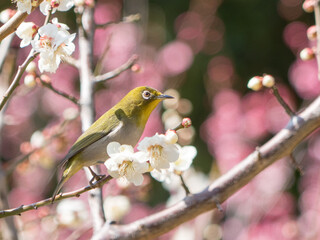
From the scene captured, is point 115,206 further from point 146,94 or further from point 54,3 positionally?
point 54,3

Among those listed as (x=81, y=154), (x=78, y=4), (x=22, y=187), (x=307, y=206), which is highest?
(x=78, y=4)

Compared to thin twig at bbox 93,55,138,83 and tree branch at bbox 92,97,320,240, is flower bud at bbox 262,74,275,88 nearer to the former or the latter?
tree branch at bbox 92,97,320,240

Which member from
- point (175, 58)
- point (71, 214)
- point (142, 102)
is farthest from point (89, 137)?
point (175, 58)

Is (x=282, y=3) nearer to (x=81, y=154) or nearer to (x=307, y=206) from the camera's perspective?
(x=307, y=206)

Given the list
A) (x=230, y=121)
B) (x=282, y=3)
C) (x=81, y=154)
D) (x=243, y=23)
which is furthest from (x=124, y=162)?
(x=282, y=3)

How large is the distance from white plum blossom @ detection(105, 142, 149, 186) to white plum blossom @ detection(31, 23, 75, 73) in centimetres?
30

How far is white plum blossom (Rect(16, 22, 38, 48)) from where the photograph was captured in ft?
4.48

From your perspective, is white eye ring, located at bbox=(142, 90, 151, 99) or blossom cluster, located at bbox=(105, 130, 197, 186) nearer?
blossom cluster, located at bbox=(105, 130, 197, 186)

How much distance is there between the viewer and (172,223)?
1589mm

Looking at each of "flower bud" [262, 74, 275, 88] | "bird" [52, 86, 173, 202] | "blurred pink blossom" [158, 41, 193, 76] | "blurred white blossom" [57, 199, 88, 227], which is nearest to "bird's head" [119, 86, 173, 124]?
"bird" [52, 86, 173, 202]

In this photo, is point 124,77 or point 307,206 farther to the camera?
point 124,77

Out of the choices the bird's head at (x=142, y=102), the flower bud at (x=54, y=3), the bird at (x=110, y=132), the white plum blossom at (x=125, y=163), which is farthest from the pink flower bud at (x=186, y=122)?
the bird's head at (x=142, y=102)

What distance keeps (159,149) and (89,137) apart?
574mm

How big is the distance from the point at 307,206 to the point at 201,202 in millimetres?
2888
